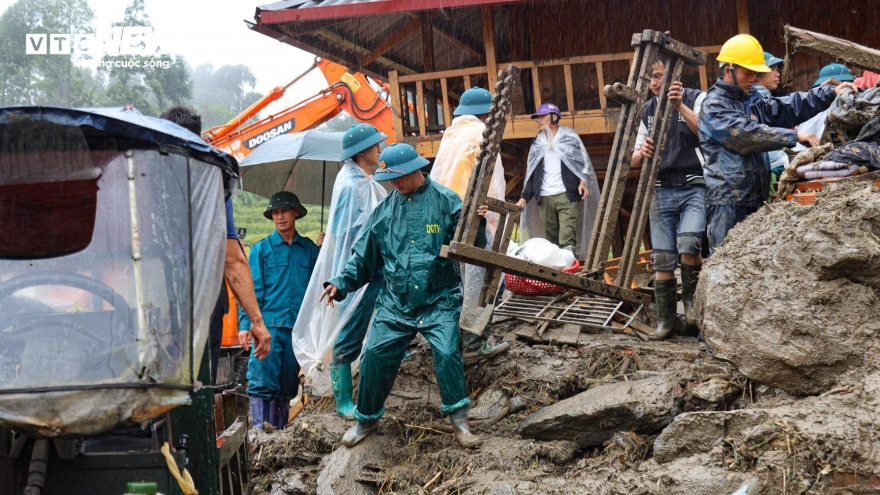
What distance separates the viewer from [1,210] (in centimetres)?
345

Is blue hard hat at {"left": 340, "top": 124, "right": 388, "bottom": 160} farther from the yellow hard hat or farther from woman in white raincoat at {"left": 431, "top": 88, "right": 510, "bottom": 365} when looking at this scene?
the yellow hard hat

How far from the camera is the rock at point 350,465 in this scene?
5648 mm

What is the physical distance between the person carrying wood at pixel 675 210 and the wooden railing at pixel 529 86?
10.4 ft

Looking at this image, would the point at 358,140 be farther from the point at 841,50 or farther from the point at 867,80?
the point at 867,80

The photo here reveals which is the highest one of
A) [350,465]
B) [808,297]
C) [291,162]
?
[291,162]

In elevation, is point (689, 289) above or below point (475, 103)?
below

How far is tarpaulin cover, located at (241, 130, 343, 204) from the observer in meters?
8.37

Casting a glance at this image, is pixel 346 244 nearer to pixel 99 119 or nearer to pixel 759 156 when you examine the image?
pixel 759 156

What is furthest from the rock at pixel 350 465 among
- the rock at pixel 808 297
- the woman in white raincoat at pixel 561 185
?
the woman in white raincoat at pixel 561 185

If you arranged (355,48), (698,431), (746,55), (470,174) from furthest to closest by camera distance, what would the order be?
(355,48) < (470,174) < (746,55) < (698,431)

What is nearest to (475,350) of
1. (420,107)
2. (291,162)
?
(291,162)

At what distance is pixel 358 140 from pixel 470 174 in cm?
94

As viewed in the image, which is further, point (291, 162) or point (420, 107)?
point (420, 107)

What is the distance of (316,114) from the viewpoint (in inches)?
624
